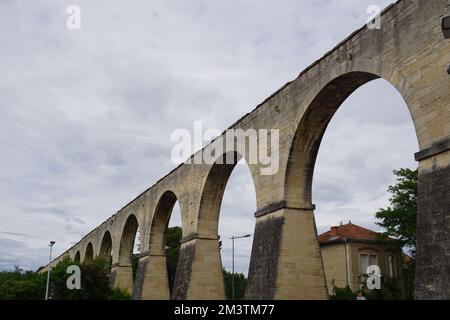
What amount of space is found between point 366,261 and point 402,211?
13.4 feet

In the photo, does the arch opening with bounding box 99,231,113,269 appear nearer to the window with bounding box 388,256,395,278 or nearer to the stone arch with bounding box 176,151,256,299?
the stone arch with bounding box 176,151,256,299

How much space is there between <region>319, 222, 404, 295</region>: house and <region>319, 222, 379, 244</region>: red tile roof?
0.32 feet

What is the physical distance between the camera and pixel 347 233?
99.4ft

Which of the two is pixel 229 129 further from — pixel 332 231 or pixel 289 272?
pixel 332 231

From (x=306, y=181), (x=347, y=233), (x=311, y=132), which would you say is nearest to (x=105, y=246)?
(x=347, y=233)

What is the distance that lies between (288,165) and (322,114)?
5.46 ft

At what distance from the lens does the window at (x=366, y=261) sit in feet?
90.8

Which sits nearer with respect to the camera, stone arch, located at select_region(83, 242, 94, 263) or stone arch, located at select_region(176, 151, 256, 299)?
stone arch, located at select_region(176, 151, 256, 299)

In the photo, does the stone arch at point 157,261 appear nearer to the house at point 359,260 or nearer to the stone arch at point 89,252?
the house at point 359,260

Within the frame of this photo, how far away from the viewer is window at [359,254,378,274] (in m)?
27.7

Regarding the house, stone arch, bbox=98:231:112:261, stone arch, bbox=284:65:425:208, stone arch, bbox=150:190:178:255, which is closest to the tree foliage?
stone arch, bbox=150:190:178:255

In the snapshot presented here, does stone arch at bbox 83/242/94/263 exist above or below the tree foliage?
above

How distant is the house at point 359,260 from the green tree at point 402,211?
171cm

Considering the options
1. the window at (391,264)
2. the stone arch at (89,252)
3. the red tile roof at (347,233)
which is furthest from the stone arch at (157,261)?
the stone arch at (89,252)
